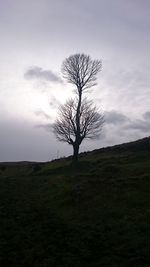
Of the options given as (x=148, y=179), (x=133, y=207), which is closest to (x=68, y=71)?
(x=148, y=179)

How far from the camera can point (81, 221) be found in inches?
830

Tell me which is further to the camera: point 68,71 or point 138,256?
point 68,71

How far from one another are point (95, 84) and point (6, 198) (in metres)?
37.1

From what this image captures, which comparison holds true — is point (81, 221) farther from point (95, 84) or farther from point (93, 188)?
point (95, 84)

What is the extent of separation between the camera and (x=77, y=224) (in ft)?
66.6

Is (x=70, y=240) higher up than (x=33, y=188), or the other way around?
(x=33, y=188)

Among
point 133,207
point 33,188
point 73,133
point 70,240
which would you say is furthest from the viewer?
point 73,133

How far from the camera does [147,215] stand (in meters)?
21.2

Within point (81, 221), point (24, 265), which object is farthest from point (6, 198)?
point (24, 265)

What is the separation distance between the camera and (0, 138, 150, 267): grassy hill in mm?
14961

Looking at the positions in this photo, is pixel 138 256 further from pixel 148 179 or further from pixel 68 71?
pixel 68 71

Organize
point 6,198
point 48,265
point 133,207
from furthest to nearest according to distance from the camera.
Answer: point 6,198 < point 133,207 < point 48,265

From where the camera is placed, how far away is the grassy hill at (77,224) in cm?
1496

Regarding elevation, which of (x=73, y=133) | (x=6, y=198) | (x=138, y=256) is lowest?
(x=138, y=256)
